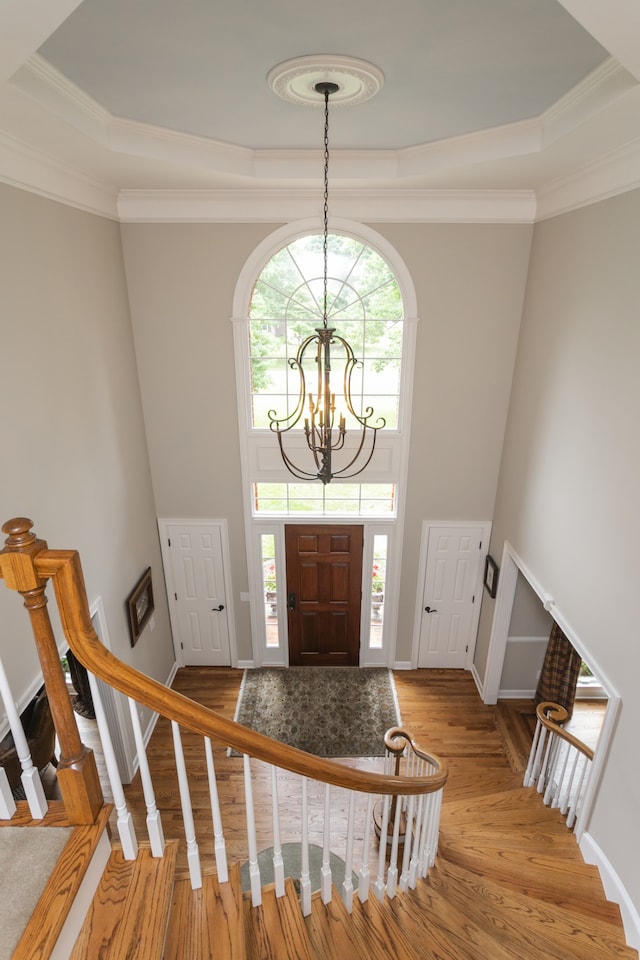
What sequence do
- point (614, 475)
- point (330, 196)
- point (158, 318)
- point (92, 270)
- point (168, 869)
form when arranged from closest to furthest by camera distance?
point (168, 869) → point (614, 475) → point (92, 270) → point (330, 196) → point (158, 318)

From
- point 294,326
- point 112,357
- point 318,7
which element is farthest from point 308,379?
point 318,7

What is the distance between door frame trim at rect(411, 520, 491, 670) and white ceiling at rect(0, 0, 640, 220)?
9.58 ft

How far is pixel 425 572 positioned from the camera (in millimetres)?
5695

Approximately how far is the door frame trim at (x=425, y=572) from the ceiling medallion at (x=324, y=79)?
3.78 m

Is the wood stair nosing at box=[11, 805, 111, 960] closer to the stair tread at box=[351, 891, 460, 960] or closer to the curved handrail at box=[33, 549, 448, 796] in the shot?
the curved handrail at box=[33, 549, 448, 796]

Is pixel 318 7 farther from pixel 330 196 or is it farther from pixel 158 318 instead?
pixel 158 318

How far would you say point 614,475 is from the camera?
324cm

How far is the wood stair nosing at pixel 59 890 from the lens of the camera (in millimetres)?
1319

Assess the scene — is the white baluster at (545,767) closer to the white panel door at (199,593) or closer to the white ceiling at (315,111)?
the white panel door at (199,593)

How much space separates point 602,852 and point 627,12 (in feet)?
13.8

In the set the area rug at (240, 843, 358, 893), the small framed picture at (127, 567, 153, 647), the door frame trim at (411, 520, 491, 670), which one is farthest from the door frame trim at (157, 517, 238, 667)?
the area rug at (240, 843, 358, 893)

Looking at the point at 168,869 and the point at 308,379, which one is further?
the point at 308,379

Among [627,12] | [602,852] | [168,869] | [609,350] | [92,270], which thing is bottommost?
[602,852]

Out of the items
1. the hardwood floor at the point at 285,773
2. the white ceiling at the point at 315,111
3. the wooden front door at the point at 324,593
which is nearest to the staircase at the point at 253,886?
the hardwood floor at the point at 285,773
